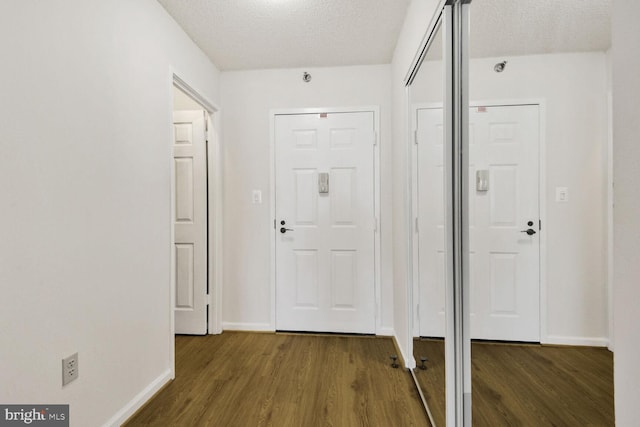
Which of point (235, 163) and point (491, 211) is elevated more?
point (235, 163)

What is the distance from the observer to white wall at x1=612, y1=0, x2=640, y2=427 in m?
0.49

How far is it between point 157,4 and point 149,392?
247 centimetres

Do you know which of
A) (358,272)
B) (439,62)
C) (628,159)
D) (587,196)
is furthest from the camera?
(358,272)

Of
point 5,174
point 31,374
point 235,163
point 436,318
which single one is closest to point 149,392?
point 31,374

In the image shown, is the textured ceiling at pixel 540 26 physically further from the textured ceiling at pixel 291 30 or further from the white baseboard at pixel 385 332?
the white baseboard at pixel 385 332

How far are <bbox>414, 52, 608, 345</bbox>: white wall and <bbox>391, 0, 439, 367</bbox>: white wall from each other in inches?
50.1

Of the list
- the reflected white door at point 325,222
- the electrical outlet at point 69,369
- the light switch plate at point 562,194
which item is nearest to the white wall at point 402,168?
the reflected white door at point 325,222

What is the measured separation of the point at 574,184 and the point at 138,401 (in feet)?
7.53

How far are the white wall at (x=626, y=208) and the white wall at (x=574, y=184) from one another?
0.05 metres

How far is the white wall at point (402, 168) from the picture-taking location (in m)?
2.06

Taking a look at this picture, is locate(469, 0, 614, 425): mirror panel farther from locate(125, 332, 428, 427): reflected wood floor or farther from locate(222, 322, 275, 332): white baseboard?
locate(222, 322, 275, 332): white baseboard

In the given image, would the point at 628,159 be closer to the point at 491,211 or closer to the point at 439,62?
the point at 491,211

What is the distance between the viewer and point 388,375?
7.30ft

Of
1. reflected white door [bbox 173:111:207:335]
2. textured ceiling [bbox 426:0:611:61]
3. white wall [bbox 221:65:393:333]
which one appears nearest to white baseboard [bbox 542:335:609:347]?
textured ceiling [bbox 426:0:611:61]
